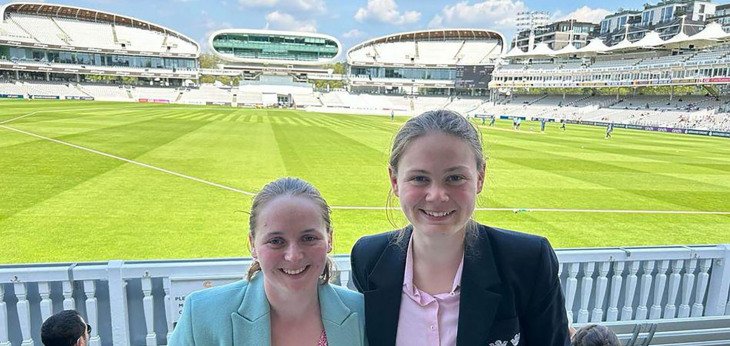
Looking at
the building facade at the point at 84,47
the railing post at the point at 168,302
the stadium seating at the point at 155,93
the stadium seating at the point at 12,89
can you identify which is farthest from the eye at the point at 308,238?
the building facade at the point at 84,47

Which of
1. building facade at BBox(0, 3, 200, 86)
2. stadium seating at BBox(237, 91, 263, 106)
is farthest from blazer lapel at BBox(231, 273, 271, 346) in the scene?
building facade at BBox(0, 3, 200, 86)

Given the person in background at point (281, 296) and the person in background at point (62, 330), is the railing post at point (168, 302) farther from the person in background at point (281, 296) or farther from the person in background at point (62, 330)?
the person in background at point (281, 296)

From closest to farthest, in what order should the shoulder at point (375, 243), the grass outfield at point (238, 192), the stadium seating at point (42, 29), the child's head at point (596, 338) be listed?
the shoulder at point (375, 243)
the child's head at point (596, 338)
the grass outfield at point (238, 192)
the stadium seating at point (42, 29)

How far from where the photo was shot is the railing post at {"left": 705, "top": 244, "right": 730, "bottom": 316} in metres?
4.50

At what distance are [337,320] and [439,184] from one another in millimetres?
751

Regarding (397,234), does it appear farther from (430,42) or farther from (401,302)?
(430,42)

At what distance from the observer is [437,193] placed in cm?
185

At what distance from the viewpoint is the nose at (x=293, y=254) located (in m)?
1.83

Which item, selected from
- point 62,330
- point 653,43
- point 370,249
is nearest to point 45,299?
point 62,330

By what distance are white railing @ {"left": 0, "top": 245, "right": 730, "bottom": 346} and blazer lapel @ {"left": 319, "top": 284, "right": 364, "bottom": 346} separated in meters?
1.23

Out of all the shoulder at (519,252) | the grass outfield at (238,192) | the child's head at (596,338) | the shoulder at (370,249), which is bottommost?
the grass outfield at (238,192)

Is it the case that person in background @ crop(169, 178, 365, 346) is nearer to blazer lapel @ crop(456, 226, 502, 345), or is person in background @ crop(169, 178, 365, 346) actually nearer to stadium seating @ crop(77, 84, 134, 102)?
blazer lapel @ crop(456, 226, 502, 345)

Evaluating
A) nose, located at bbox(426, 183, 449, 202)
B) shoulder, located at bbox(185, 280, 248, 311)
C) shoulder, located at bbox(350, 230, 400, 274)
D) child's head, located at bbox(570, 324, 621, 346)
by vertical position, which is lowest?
child's head, located at bbox(570, 324, 621, 346)

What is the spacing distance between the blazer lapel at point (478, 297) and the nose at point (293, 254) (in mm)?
718
